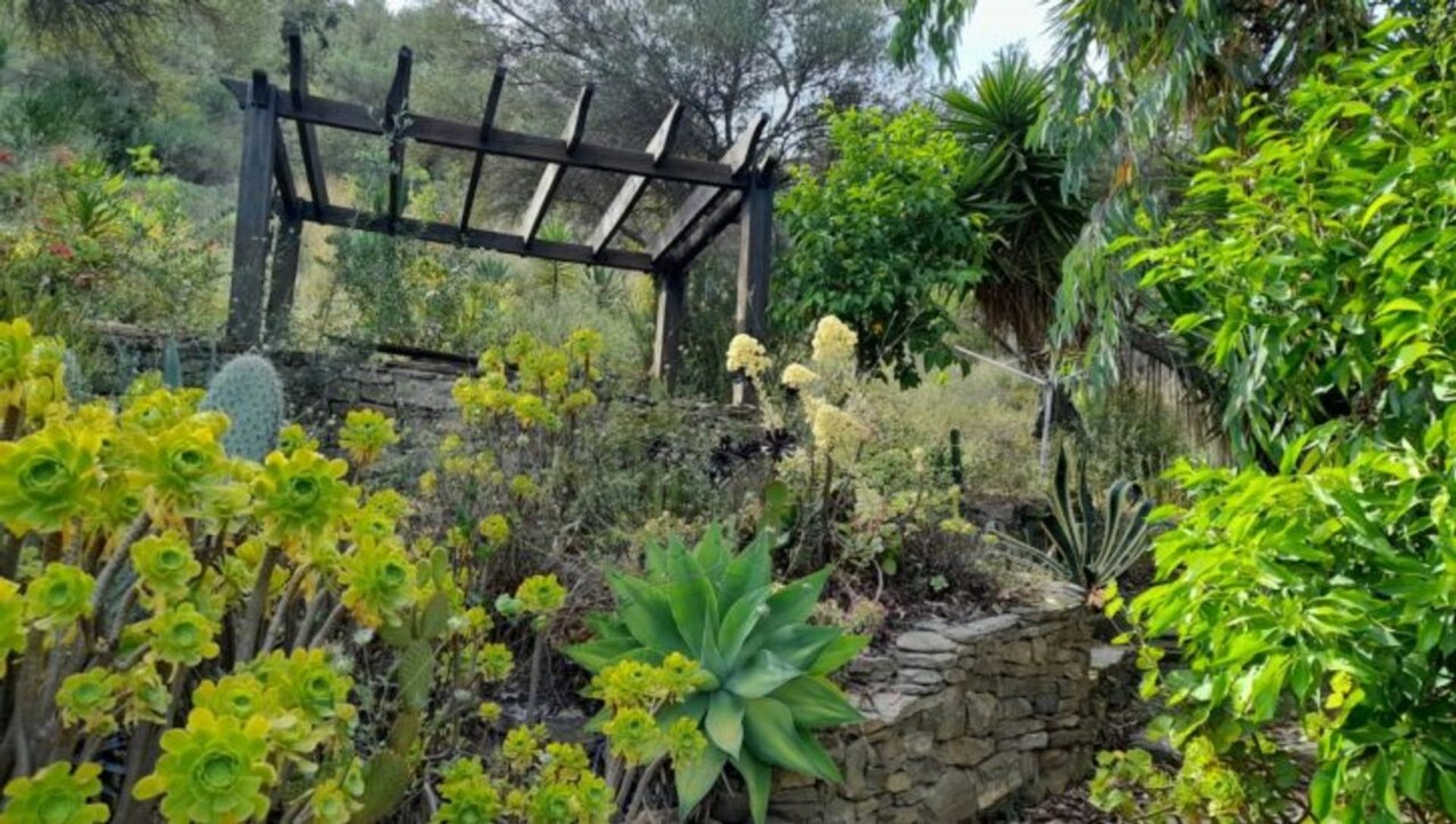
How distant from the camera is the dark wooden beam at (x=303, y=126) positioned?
14.4 feet

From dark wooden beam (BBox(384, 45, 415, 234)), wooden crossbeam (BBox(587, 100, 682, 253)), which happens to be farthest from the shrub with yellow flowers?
dark wooden beam (BBox(384, 45, 415, 234))

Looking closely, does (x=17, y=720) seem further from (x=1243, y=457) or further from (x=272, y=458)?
(x=1243, y=457)

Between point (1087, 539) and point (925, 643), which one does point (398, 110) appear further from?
point (1087, 539)

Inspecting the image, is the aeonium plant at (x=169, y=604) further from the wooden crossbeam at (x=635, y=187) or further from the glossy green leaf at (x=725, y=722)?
the wooden crossbeam at (x=635, y=187)

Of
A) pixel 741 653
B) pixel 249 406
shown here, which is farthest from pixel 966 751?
pixel 249 406

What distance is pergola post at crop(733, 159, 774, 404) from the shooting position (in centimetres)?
538

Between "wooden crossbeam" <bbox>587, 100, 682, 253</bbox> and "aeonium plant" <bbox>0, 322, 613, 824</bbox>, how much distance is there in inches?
160

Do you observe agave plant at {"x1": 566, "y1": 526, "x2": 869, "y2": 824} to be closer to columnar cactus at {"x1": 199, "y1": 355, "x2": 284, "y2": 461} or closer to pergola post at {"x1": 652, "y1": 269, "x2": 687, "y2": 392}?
columnar cactus at {"x1": 199, "y1": 355, "x2": 284, "y2": 461}

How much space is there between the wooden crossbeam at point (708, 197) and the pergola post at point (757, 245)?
0.13 meters

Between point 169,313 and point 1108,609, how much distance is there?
185 inches

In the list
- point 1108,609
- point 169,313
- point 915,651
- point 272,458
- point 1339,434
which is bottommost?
point 915,651

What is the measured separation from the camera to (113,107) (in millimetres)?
9883

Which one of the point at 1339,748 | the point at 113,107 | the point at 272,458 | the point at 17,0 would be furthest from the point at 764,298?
the point at 113,107

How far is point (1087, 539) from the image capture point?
15.0 feet
